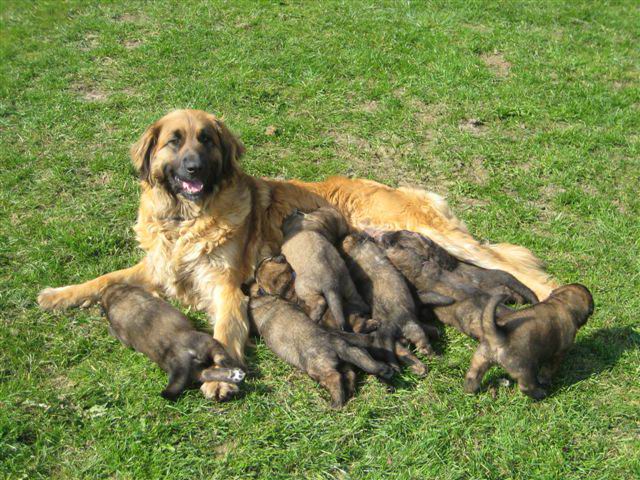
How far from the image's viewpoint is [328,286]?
4875 mm

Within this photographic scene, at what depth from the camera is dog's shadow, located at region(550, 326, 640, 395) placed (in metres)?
4.43

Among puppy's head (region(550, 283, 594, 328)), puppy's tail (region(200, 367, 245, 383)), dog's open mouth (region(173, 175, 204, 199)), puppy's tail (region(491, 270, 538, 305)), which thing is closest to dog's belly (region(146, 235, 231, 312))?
dog's open mouth (region(173, 175, 204, 199))

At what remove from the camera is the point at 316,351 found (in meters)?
4.27

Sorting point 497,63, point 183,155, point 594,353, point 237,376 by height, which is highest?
point 183,155

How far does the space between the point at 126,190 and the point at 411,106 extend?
4089 mm

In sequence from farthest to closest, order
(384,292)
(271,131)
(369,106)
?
(369,106) → (271,131) → (384,292)

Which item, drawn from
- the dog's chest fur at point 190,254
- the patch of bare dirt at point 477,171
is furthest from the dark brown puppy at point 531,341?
the patch of bare dirt at point 477,171

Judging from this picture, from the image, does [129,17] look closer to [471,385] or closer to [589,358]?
[471,385]

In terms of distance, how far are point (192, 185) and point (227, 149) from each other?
0.55m

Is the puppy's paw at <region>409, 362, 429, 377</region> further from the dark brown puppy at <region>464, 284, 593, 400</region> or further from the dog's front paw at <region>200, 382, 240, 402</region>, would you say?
the dog's front paw at <region>200, 382, 240, 402</region>

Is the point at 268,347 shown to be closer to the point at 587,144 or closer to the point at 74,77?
the point at 587,144

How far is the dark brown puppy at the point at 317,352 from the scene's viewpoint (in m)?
4.18

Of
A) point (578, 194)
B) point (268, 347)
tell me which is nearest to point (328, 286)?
point (268, 347)

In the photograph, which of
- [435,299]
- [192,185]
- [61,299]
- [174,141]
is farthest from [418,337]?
[61,299]
